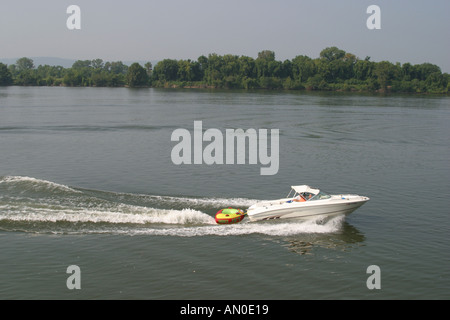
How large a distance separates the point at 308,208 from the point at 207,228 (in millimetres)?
5563

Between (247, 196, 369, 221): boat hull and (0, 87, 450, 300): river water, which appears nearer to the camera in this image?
(0, 87, 450, 300): river water

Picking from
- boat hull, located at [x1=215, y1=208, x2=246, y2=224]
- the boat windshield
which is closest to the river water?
boat hull, located at [x1=215, y1=208, x2=246, y2=224]

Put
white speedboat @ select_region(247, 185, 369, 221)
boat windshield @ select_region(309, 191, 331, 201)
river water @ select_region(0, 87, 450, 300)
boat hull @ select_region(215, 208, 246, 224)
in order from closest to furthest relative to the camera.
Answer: river water @ select_region(0, 87, 450, 300)
boat hull @ select_region(215, 208, 246, 224)
white speedboat @ select_region(247, 185, 369, 221)
boat windshield @ select_region(309, 191, 331, 201)

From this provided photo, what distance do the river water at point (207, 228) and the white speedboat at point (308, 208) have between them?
0.51 m

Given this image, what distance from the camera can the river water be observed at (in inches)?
775

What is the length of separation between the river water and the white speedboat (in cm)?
51

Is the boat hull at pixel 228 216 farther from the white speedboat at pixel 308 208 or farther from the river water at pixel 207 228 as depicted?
the white speedboat at pixel 308 208

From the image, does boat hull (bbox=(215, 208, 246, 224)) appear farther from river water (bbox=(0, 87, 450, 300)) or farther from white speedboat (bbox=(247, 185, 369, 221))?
white speedboat (bbox=(247, 185, 369, 221))

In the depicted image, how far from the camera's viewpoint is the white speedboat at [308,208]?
25.7 metres

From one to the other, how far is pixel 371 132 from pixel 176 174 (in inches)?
1327

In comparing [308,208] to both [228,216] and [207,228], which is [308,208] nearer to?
[228,216]

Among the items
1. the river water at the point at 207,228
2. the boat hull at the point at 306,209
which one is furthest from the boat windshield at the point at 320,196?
the river water at the point at 207,228

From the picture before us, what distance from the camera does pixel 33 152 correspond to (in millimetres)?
44875
